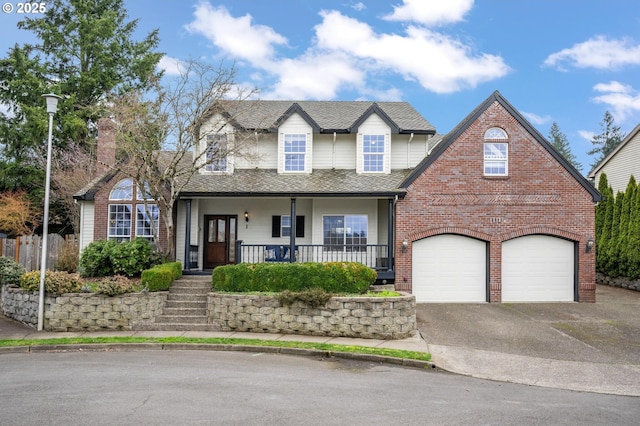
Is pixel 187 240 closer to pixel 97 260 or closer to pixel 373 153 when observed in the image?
pixel 97 260

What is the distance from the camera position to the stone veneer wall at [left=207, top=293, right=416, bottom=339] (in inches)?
452

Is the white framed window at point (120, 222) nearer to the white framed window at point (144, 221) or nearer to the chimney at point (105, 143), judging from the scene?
the white framed window at point (144, 221)

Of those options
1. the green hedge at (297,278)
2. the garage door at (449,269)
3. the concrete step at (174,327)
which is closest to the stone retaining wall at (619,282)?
the garage door at (449,269)

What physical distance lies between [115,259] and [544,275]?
14.8m

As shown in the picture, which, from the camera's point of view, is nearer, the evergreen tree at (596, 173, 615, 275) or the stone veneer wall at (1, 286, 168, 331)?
the stone veneer wall at (1, 286, 168, 331)

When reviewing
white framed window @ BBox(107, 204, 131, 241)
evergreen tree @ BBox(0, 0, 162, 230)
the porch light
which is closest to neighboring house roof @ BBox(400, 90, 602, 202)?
the porch light

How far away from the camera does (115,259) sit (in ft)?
47.8

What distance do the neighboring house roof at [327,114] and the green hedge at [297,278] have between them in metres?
6.26

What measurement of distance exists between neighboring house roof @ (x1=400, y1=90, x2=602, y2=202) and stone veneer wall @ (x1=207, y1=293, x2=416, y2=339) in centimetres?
590

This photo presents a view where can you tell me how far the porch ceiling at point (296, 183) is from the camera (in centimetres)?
1598

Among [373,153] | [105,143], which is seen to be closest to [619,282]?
[373,153]

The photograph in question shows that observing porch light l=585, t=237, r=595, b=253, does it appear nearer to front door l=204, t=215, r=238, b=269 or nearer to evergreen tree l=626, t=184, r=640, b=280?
evergreen tree l=626, t=184, r=640, b=280

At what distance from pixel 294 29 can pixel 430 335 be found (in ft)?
43.8

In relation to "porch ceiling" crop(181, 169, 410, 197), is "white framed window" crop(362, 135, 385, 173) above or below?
above
